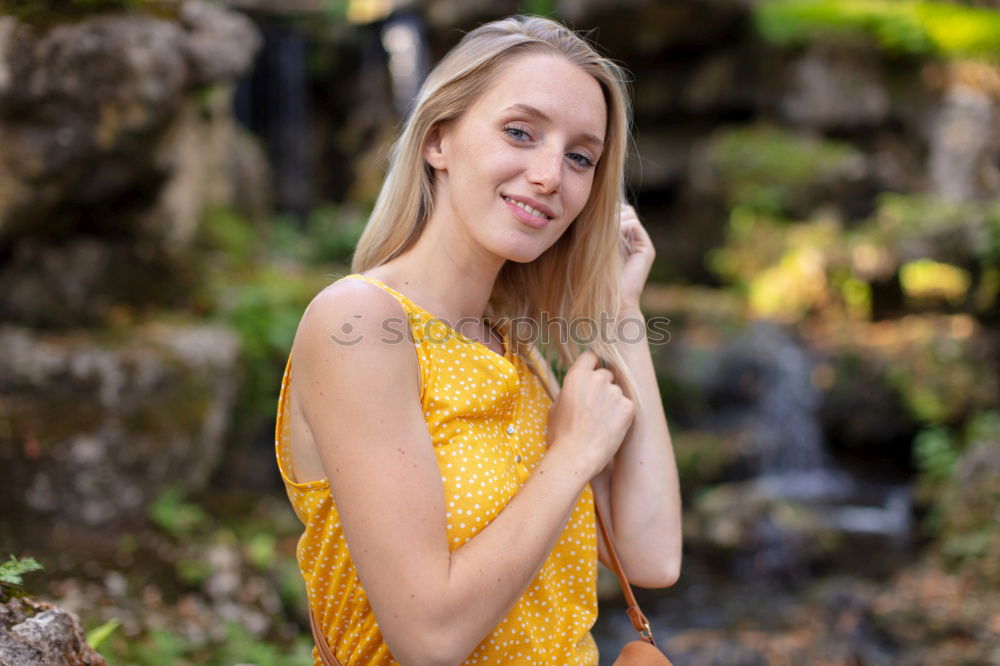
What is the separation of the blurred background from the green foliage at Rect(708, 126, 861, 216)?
43 millimetres

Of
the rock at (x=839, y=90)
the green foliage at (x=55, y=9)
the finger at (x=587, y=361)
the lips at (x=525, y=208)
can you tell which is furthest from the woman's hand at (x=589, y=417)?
the rock at (x=839, y=90)

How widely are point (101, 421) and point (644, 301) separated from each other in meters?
6.86

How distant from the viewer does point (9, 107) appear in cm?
441

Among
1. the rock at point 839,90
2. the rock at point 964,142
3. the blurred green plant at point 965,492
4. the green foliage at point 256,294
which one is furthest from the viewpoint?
the rock at point 839,90

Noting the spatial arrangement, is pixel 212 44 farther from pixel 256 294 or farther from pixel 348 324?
pixel 348 324

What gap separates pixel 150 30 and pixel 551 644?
4.46 meters

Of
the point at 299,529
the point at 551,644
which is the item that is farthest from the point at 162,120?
the point at 551,644

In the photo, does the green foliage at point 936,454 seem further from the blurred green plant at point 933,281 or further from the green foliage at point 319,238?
the green foliage at point 319,238

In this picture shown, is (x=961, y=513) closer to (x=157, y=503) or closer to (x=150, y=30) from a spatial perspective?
(x=157, y=503)

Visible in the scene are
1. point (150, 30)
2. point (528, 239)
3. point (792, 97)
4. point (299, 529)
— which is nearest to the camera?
point (528, 239)

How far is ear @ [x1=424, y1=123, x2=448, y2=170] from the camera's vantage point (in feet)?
6.08

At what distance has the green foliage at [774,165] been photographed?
39.1 feet

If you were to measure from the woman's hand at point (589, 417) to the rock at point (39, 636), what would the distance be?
101 centimetres

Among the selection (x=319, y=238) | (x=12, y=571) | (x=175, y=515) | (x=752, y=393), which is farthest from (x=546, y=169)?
(x=319, y=238)
